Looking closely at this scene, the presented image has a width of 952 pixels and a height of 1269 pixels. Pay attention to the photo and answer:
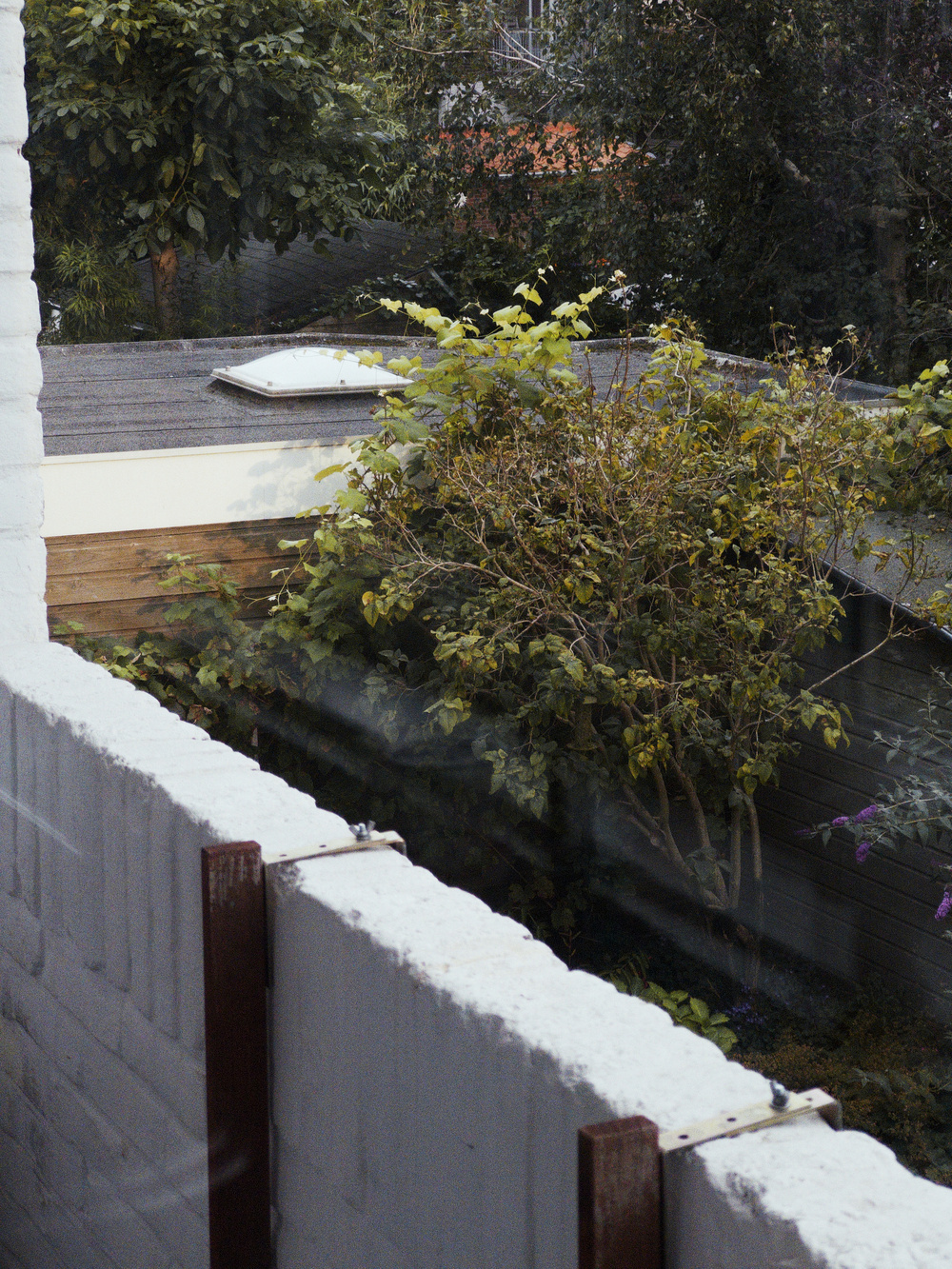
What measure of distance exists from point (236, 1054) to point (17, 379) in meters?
1.63

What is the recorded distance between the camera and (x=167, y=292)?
39.1 ft

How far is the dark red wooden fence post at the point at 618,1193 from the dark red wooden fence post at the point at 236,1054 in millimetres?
694

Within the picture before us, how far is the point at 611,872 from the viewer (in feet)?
16.0

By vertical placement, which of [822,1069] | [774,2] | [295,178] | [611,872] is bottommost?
[822,1069]

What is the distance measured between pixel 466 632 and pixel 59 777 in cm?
199

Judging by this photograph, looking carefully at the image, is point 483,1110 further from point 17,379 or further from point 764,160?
point 764,160

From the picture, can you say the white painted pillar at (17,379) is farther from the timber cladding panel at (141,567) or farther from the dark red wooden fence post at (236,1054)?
the timber cladding panel at (141,567)

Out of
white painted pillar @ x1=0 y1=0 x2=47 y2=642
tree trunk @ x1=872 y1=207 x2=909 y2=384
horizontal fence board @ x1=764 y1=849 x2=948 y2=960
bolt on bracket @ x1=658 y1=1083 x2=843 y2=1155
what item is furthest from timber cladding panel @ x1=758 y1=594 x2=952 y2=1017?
tree trunk @ x1=872 y1=207 x2=909 y2=384

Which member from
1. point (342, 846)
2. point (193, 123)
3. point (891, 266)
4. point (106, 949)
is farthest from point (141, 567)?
point (891, 266)

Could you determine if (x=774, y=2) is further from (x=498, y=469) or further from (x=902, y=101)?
(x=498, y=469)

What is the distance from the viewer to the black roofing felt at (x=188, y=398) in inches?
183

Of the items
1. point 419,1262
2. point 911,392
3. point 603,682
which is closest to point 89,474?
point 603,682

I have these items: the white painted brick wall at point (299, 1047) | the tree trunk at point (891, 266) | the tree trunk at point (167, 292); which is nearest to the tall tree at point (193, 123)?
the tree trunk at point (167, 292)

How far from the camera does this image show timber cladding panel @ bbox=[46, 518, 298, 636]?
14.1 feet
